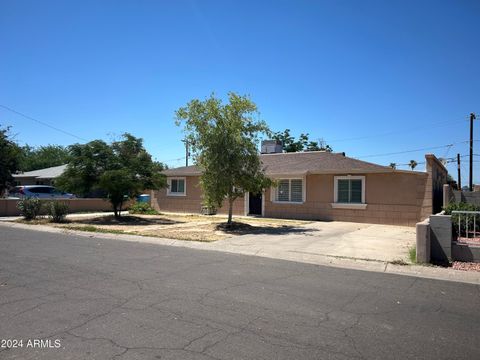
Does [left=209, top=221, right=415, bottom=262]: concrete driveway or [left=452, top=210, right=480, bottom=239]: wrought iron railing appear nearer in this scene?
[left=209, top=221, right=415, bottom=262]: concrete driveway

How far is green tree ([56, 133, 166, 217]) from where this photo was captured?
782 inches

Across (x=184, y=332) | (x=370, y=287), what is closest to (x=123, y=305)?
(x=184, y=332)

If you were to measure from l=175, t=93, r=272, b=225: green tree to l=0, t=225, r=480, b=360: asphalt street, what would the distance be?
817cm

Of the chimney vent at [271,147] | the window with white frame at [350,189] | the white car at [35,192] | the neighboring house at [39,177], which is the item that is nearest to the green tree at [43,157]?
the neighboring house at [39,177]

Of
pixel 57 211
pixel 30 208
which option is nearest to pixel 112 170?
pixel 57 211

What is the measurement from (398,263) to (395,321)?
4.43 meters

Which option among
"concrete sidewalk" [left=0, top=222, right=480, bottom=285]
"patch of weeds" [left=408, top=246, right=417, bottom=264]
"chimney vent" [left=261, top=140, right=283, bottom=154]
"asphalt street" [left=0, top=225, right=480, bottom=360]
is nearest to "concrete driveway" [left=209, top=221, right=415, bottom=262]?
"concrete sidewalk" [left=0, top=222, right=480, bottom=285]

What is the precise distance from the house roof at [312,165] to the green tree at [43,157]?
152ft

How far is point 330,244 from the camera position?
12508 millimetres

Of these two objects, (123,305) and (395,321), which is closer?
(395,321)

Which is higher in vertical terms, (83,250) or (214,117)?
(214,117)

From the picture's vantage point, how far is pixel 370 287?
719cm

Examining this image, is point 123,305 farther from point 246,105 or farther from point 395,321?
point 246,105

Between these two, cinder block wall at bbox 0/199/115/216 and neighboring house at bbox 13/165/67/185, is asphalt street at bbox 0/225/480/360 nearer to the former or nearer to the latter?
cinder block wall at bbox 0/199/115/216
